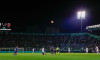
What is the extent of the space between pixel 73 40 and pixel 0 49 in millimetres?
30875

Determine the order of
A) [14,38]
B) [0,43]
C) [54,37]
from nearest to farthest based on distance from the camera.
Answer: [0,43] < [14,38] < [54,37]

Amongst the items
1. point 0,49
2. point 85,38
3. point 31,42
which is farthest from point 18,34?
point 85,38

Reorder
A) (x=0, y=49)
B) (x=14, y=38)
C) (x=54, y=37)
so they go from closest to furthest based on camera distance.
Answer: (x=0, y=49), (x=14, y=38), (x=54, y=37)

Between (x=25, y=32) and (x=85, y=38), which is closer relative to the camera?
(x=85, y=38)

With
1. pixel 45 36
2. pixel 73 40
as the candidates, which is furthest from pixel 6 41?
pixel 73 40

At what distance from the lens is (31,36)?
248ft

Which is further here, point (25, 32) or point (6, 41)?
point (25, 32)

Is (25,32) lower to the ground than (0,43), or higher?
higher

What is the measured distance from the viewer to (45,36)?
7662 centimetres

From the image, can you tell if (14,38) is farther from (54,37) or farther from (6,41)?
(54,37)

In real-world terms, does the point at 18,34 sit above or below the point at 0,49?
above

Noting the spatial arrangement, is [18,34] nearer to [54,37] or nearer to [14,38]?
[14,38]

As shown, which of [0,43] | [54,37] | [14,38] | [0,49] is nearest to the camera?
[0,49]

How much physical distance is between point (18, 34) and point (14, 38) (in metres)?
4.65
